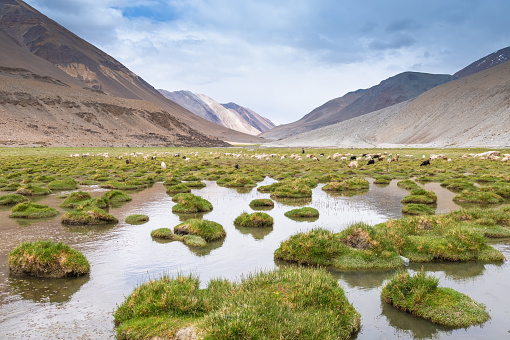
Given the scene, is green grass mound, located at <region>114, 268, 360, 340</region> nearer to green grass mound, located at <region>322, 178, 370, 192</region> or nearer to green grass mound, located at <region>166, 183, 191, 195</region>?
green grass mound, located at <region>166, 183, 191, 195</region>

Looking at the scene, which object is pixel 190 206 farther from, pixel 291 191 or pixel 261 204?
pixel 291 191

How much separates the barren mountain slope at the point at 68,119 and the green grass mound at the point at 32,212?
379ft

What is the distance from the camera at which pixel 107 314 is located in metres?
8.63

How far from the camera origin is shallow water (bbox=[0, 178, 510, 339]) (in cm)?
802

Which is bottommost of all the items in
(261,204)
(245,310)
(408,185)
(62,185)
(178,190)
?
(408,185)

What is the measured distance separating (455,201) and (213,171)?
27223 millimetres

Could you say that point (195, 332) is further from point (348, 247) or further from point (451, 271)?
point (451, 271)

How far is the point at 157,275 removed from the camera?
11102 millimetres

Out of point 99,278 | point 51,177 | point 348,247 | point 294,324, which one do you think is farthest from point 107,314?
point 51,177

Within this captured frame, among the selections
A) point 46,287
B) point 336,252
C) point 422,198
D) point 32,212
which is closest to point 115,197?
point 32,212

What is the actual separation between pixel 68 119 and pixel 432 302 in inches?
6489

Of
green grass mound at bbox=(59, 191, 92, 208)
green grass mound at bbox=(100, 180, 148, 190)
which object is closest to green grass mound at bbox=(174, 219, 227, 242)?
green grass mound at bbox=(59, 191, 92, 208)

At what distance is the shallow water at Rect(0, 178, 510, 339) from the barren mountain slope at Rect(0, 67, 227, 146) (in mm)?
121551

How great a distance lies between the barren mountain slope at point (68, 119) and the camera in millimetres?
132750
